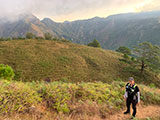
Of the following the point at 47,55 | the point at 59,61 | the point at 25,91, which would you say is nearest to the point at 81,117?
the point at 25,91

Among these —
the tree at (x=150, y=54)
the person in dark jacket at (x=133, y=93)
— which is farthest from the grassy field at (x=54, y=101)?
the tree at (x=150, y=54)

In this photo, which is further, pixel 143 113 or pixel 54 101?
pixel 143 113

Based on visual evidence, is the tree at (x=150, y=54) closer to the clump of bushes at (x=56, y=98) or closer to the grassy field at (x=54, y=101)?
the clump of bushes at (x=56, y=98)

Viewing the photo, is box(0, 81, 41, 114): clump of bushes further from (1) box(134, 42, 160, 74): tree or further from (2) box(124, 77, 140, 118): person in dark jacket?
(1) box(134, 42, 160, 74): tree

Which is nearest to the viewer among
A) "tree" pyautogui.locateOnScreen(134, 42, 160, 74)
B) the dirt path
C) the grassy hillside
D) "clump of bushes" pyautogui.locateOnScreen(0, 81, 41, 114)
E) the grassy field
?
"clump of bushes" pyautogui.locateOnScreen(0, 81, 41, 114)

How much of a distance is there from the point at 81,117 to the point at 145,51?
92.1ft

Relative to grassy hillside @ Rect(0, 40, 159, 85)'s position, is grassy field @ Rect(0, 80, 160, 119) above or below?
above

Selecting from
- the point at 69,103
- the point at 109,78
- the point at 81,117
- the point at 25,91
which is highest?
the point at 25,91

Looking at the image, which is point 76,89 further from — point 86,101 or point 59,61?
point 59,61

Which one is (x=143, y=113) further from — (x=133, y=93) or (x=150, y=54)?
(x=150, y=54)

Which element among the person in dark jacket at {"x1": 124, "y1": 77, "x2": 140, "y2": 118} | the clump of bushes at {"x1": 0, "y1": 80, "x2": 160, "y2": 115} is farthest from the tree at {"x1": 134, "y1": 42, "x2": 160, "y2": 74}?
the person in dark jacket at {"x1": 124, "y1": 77, "x2": 140, "y2": 118}

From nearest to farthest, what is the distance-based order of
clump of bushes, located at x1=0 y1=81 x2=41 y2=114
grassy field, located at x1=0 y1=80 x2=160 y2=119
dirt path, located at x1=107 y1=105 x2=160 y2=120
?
1. clump of bushes, located at x1=0 y1=81 x2=41 y2=114
2. grassy field, located at x1=0 y1=80 x2=160 y2=119
3. dirt path, located at x1=107 y1=105 x2=160 y2=120

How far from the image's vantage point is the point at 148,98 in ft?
24.2

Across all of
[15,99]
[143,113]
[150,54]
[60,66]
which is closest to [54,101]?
[15,99]
